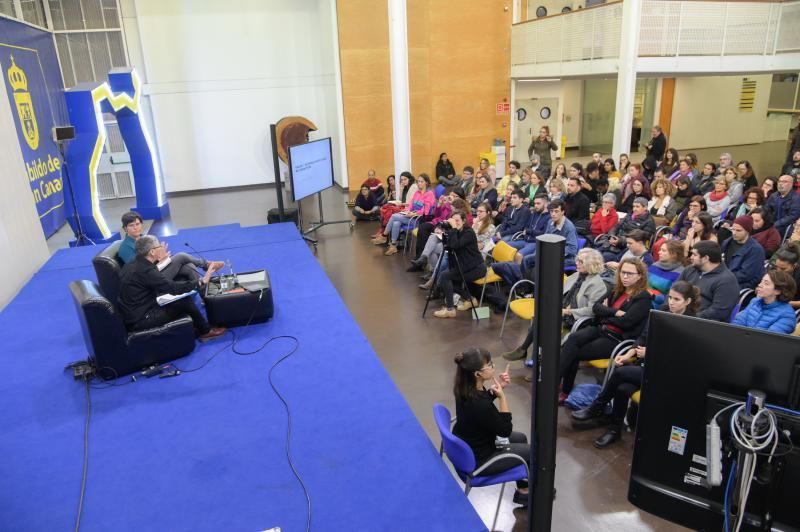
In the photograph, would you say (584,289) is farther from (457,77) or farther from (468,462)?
(457,77)

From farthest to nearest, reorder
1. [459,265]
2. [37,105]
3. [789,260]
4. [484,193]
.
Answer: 1. [37,105]
2. [484,193]
3. [459,265]
4. [789,260]

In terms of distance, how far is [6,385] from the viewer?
484cm

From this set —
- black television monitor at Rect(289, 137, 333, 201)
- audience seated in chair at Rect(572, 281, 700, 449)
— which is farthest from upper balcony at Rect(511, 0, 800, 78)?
audience seated in chair at Rect(572, 281, 700, 449)

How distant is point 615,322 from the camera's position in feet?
15.1

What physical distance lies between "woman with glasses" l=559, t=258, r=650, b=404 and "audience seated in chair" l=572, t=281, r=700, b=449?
0.14 meters

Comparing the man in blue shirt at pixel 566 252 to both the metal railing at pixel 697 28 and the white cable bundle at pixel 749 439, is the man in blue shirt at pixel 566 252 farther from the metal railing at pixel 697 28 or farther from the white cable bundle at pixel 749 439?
the metal railing at pixel 697 28

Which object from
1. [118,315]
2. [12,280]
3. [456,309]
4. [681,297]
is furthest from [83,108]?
[681,297]

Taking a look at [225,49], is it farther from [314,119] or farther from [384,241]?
[384,241]

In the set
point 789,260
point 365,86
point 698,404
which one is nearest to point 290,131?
point 365,86

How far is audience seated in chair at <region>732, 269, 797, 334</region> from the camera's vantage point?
414 cm

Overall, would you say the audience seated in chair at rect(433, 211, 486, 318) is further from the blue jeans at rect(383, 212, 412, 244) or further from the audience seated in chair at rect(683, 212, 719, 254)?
the blue jeans at rect(383, 212, 412, 244)

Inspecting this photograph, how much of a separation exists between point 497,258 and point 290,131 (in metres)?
9.59

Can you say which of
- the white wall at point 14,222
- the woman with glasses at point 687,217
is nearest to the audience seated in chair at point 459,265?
the woman with glasses at point 687,217

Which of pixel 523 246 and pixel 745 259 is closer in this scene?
pixel 745 259
